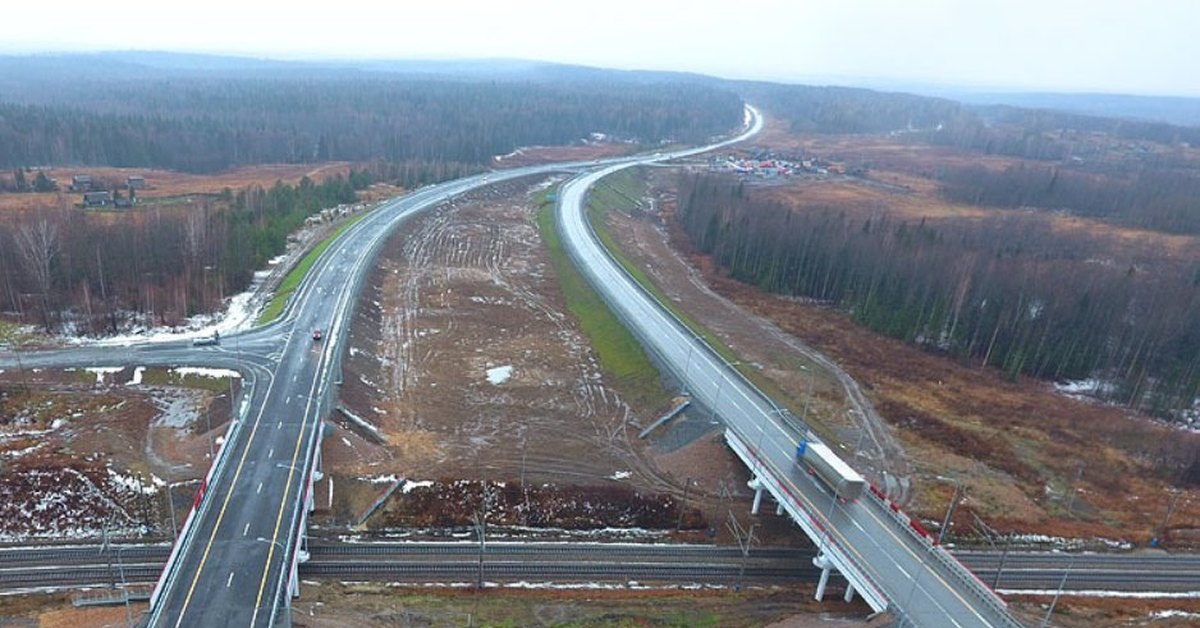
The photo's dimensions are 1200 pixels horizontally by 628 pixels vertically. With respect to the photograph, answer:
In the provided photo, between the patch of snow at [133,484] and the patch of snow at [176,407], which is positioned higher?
the patch of snow at [176,407]

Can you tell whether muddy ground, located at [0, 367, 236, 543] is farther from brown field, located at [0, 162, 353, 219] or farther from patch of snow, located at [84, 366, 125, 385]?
brown field, located at [0, 162, 353, 219]

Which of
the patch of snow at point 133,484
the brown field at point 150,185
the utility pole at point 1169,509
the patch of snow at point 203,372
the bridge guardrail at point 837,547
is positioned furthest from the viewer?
the brown field at point 150,185

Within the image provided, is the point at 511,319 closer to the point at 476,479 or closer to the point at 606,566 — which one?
the point at 476,479

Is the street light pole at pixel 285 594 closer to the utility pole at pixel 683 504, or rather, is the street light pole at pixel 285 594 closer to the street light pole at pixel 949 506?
the utility pole at pixel 683 504

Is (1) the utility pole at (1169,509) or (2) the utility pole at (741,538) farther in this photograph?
(1) the utility pole at (1169,509)

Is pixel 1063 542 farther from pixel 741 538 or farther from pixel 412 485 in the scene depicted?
pixel 412 485

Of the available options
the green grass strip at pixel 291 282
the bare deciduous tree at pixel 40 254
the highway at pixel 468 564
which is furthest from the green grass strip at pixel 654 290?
the bare deciduous tree at pixel 40 254
